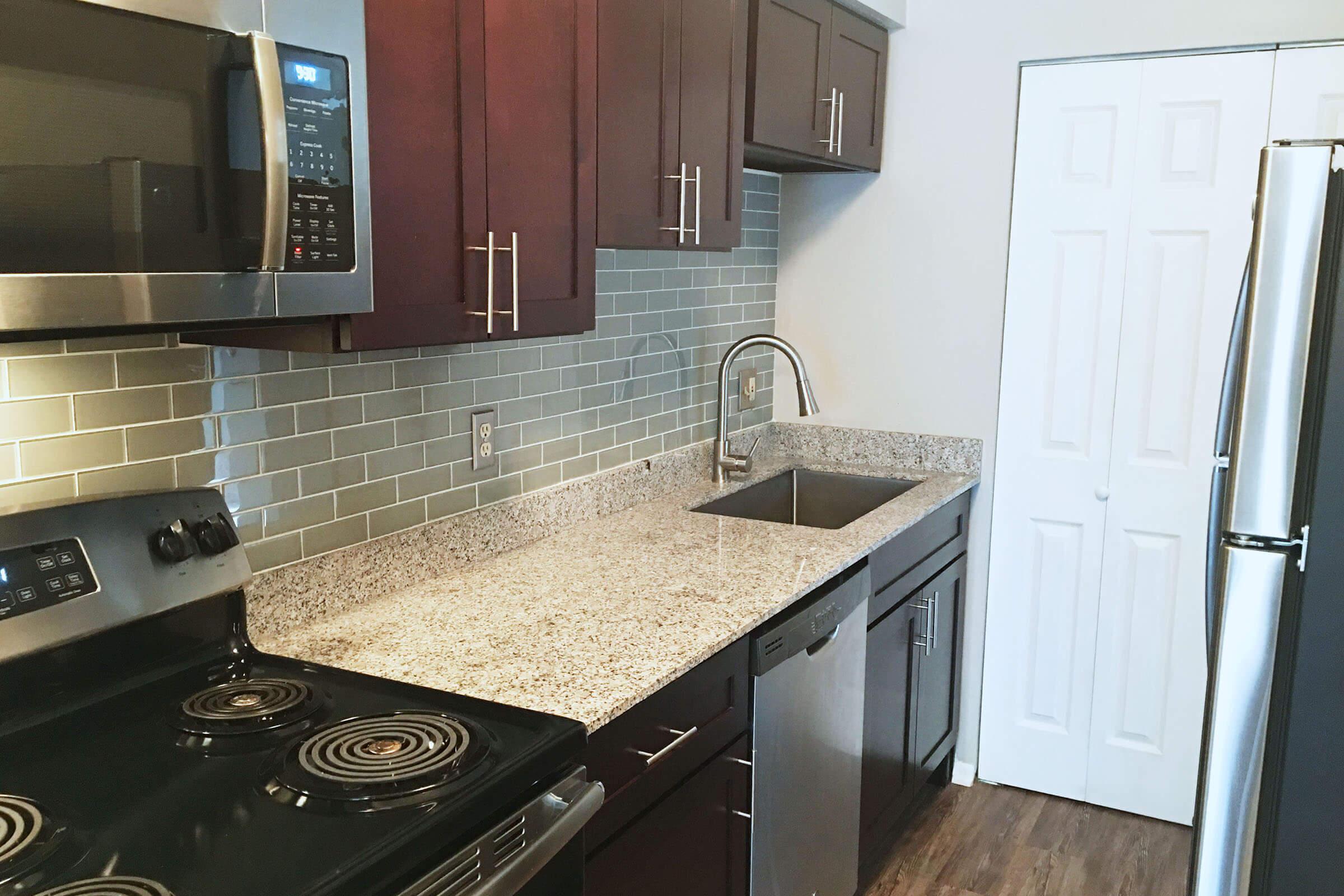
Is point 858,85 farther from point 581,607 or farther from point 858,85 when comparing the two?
point 581,607

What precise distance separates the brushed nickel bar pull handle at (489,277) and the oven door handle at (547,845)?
0.72 metres

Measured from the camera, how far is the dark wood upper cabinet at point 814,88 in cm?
258

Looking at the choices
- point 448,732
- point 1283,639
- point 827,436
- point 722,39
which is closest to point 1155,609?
point 827,436

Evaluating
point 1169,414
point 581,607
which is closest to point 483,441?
point 581,607

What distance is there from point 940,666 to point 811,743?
0.99m

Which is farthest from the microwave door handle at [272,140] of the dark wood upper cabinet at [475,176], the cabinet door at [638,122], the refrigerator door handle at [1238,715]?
the refrigerator door handle at [1238,715]

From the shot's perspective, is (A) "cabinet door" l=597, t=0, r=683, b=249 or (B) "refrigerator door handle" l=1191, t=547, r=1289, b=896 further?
(A) "cabinet door" l=597, t=0, r=683, b=249

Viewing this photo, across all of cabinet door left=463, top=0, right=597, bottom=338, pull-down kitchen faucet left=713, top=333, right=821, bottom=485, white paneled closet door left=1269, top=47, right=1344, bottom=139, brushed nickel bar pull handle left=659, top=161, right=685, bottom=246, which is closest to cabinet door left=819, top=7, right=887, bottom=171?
pull-down kitchen faucet left=713, top=333, right=821, bottom=485

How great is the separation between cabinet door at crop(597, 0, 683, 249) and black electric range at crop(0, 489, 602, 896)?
0.91 m

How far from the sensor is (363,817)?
4.12 feet

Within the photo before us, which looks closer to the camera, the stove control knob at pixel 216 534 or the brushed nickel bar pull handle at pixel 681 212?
the stove control knob at pixel 216 534

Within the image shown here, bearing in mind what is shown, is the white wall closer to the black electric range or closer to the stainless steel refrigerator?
the stainless steel refrigerator

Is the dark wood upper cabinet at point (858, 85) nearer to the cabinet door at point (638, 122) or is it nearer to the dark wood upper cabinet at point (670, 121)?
the dark wood upper cabinet at point (670, 121)

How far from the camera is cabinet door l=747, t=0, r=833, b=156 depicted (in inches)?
101
